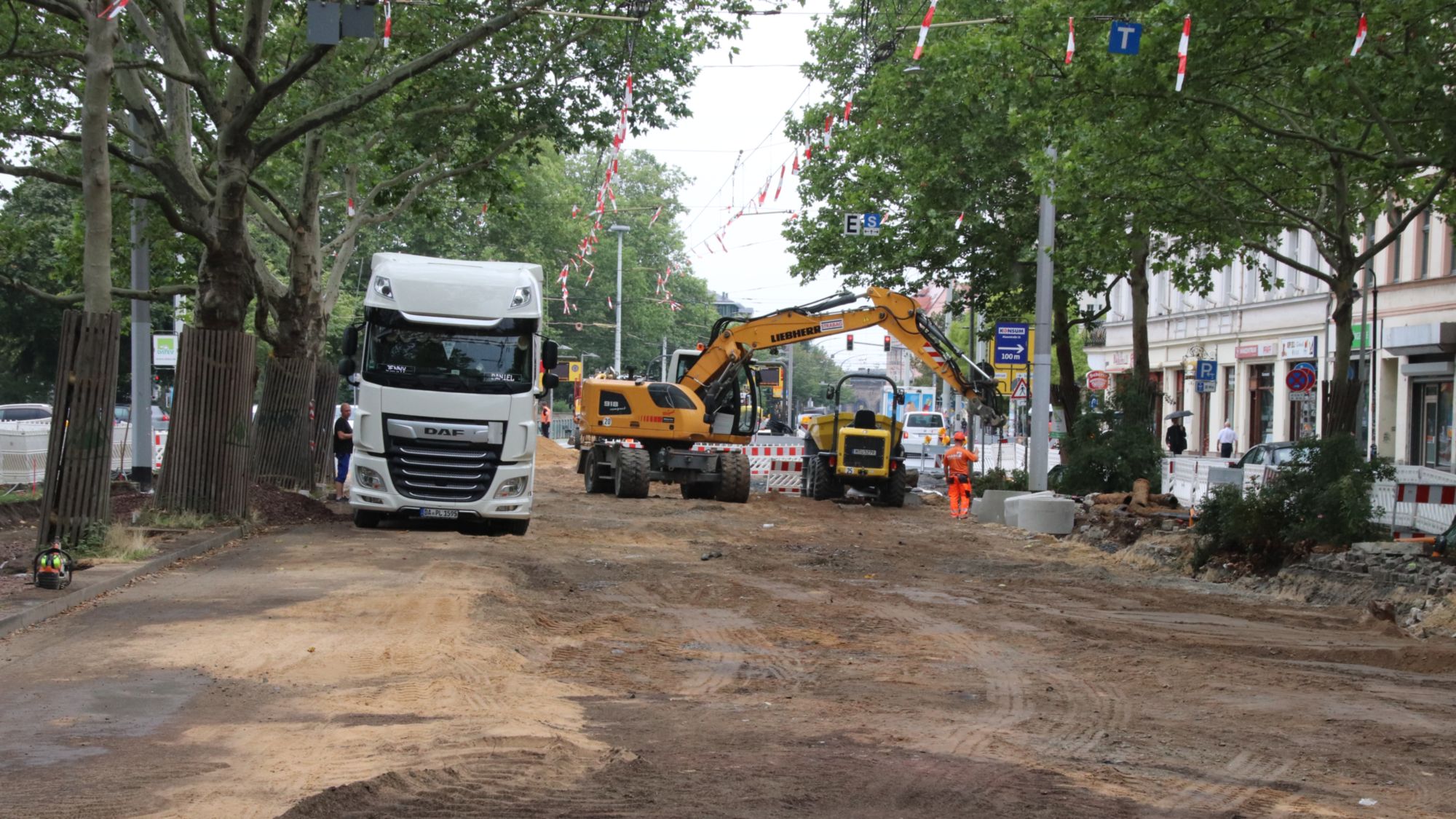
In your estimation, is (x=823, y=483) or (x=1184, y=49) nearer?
(x=1184, y=49)

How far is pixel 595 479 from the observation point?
30.1m

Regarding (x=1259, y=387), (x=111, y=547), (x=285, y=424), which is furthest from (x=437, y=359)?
(x=1259, y=387)

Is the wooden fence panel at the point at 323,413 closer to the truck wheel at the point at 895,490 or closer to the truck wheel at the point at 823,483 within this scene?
the truck wheel at the point at 823,483

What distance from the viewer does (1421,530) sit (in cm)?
1872

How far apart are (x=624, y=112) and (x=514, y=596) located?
11.9m

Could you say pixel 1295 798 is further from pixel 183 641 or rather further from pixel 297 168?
pixel 297 168

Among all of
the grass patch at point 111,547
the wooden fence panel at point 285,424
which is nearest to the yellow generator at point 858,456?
the wooden fence panel at point 285,424

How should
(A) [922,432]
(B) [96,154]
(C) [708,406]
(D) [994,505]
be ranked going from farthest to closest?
(A) [922,432] → (C) [708,406] → (D) [994,505] → (B) [96,154]

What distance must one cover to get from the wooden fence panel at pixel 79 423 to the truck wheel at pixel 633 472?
14136mm

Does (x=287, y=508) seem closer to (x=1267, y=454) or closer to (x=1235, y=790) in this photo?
Result: (x=1235, y=790)

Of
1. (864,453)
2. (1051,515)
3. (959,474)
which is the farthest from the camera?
(864,453)

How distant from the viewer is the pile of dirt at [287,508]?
69.5 ft

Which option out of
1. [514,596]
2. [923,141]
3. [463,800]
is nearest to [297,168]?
[923,141]

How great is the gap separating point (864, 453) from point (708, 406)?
3341 millimetres
